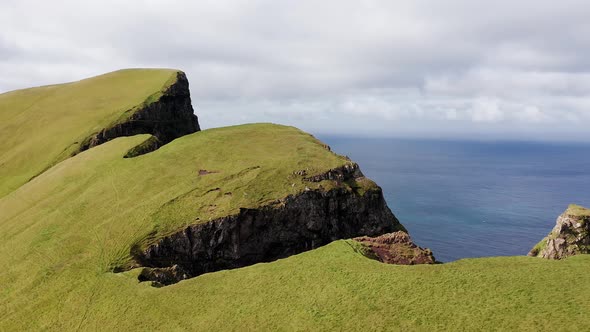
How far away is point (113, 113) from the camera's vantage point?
98.4 metres

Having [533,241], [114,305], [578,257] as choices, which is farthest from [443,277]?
[533,241]

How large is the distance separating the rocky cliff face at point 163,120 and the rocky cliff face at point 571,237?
75716 millimetres

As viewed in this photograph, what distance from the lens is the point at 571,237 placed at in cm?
4572

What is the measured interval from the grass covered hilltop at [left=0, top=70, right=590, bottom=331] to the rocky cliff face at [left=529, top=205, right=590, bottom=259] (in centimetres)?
1749

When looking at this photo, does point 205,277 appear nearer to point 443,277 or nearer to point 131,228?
point 131,228

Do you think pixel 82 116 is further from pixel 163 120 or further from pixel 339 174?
pixel 339 174

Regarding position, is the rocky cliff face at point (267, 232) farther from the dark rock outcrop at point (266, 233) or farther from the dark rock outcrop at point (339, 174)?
the dark rock outcrop at point (339, 174)

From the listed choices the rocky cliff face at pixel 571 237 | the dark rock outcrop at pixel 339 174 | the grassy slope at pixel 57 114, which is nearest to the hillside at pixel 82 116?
the grassy slope at pixel 57 114

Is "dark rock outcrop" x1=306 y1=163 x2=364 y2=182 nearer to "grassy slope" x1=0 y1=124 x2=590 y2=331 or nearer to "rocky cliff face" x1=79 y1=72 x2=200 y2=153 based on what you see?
"grassy slope" x1=0 y1=124 x2=590 y2=331

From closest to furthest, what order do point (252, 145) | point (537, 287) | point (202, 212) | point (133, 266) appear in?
point (537, 287) → point (133, 266) → point (202, 212) → point (252, 145)

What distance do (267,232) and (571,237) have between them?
36689 mm

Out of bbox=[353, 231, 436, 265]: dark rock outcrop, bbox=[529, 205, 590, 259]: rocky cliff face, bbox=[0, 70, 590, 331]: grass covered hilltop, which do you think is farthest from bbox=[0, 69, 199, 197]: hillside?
bbox=[529, 205, 590, 259]: rocky cliff face

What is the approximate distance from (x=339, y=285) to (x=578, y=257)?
19330mm

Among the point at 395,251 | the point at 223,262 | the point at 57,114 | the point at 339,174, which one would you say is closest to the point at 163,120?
the point at 57,114
